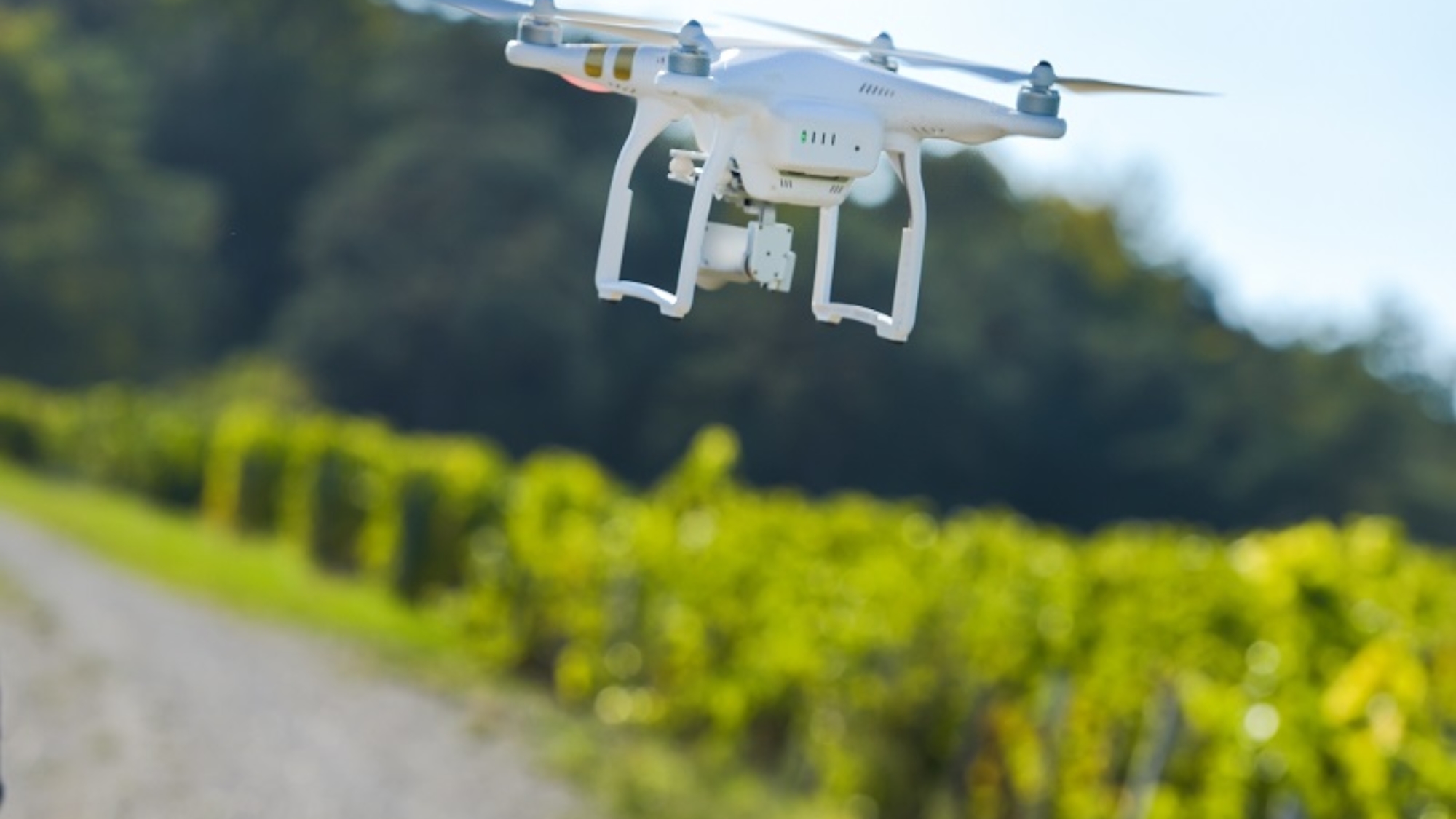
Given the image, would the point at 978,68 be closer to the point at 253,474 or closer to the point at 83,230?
the point at 253,474

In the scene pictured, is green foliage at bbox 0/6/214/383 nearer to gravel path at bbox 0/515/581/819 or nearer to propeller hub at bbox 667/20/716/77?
gravel path at bbox 0/515/581/819

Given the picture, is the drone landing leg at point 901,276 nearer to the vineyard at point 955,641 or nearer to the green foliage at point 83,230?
the vineyard at point 955,641

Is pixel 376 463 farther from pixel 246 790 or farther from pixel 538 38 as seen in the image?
pixel 538 38

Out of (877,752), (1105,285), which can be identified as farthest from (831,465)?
(877,752)

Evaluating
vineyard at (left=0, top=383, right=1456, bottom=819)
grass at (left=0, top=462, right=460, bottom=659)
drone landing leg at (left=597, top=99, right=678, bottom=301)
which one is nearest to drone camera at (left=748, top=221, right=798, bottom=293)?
drone landing leg at (left=597, top=99, right=678, bottom=301)

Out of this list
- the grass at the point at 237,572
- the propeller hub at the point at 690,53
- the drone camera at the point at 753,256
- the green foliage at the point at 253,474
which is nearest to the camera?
the propeller hub at the point at 690,53

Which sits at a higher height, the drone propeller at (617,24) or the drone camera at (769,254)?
the drone propeller at (617,24)

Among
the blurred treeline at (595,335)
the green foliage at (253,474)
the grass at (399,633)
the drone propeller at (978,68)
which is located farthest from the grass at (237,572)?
the blurred treeline at (595,335)
